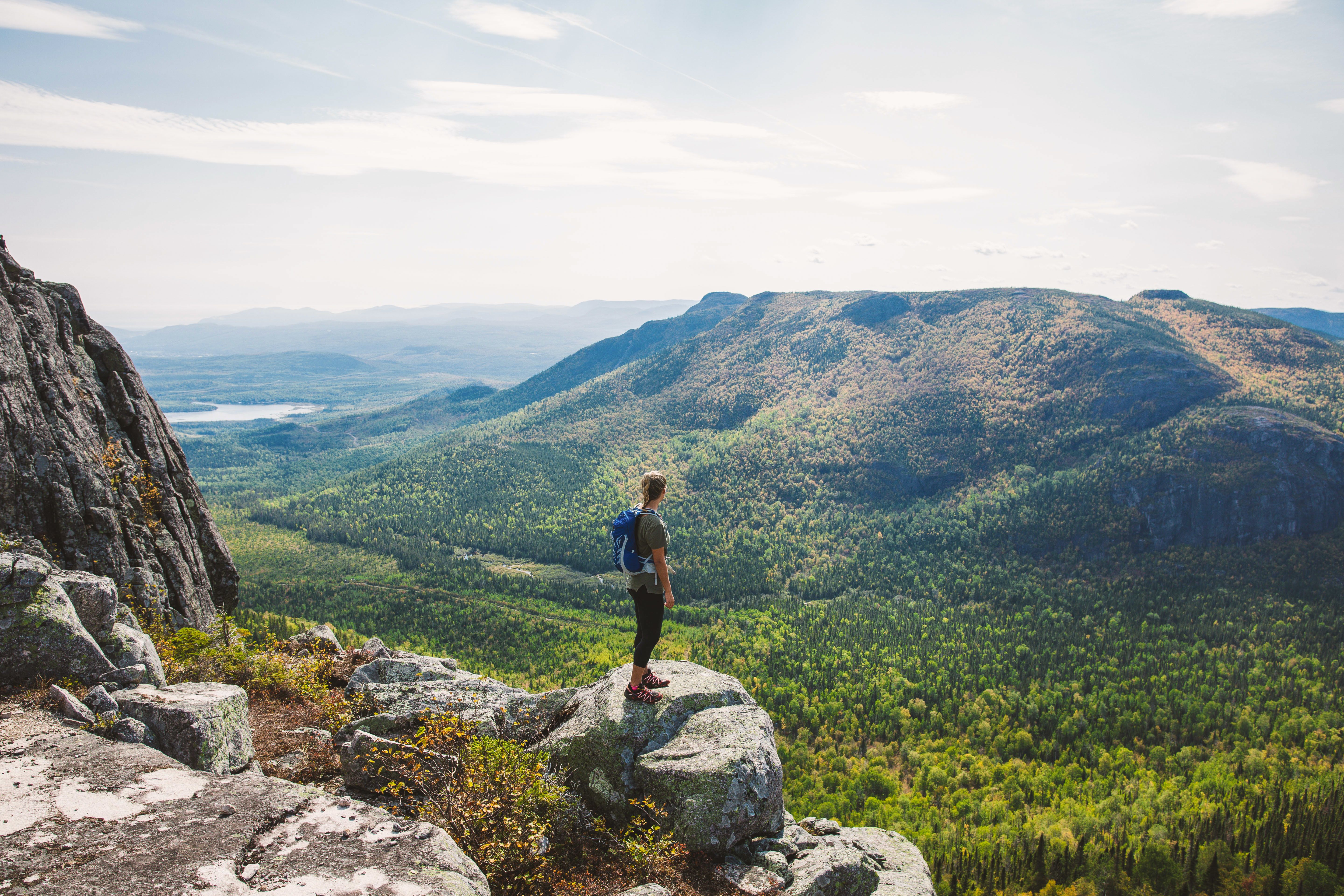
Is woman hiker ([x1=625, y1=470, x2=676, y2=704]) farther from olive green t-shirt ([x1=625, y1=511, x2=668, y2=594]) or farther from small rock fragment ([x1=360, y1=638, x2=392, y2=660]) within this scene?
small rock fragment ([x1=360, y1=638, x2=392, y2=660])

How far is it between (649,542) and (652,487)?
3.92 feet

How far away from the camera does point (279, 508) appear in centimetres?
17025

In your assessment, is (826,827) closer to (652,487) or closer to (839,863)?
(839,863)

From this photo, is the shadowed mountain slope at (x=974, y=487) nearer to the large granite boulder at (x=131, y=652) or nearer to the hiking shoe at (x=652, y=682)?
the hiking shoe at (x=652, y=682)

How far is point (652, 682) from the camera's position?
1642cm

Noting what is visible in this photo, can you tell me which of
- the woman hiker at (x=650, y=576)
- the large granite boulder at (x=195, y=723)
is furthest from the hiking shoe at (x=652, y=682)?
the large granite boulder at (x=195, y=723)

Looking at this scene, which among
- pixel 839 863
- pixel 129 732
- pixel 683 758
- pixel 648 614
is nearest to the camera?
pixel 129 732

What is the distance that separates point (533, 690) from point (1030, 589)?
315 feet

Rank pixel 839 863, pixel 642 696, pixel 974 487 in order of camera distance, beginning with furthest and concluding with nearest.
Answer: pixel 974 487 → pixel 642 696 → pixel 839 863

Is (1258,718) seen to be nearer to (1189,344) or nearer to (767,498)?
(767,498)

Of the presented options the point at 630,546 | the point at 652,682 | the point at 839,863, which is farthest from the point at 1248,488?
the point at 630,546

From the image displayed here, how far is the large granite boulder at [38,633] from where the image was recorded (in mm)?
13484

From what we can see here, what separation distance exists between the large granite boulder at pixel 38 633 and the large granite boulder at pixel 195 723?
1146 millimetres

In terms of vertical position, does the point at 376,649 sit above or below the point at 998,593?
above
